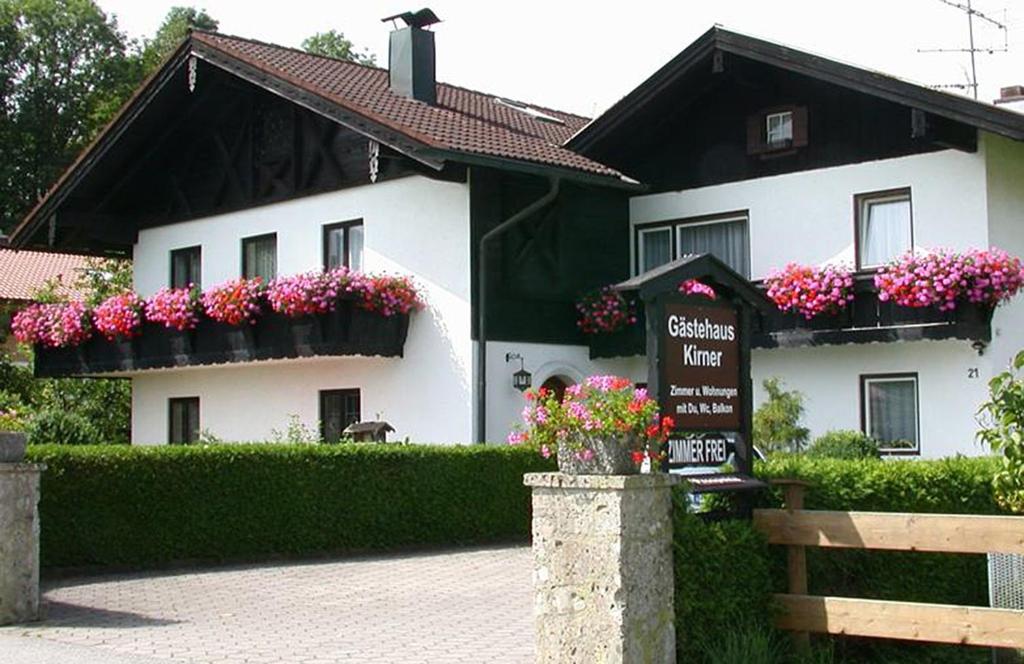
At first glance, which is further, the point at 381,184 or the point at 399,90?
the point at 399,90

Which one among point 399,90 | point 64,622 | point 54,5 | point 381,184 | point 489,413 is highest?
point 54,5

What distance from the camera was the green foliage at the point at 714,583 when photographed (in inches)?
344

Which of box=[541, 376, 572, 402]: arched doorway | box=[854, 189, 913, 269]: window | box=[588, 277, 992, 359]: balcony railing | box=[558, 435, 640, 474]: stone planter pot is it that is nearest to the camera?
box=[558, 435, 640, 474]: stone planter pot

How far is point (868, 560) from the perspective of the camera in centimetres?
1033

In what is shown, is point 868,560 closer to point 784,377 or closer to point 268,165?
point 784,377

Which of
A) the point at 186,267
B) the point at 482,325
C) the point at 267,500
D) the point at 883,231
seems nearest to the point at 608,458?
the point at 267,500

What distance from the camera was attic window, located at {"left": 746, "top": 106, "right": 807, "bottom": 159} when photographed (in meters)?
22.5

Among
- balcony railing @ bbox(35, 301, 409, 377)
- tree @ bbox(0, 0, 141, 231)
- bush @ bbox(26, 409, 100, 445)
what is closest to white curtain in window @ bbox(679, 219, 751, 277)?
balcony railing @ bbox(35, 301, 409, 377)

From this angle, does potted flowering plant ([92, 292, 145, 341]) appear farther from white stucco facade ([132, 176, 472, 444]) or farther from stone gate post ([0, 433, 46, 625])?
stone gate post ([0, 433, 46, 625])

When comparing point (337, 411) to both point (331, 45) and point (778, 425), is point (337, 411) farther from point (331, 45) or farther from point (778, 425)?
point (331, 45)

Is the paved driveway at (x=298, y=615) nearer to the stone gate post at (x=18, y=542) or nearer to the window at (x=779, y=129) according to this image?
the stone gate post at (x=18, y=542)

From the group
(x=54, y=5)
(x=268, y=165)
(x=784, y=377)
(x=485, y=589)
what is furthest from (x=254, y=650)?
(x=54, y=5)

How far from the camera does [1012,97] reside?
85.2 feet

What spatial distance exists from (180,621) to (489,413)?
10228 mm
